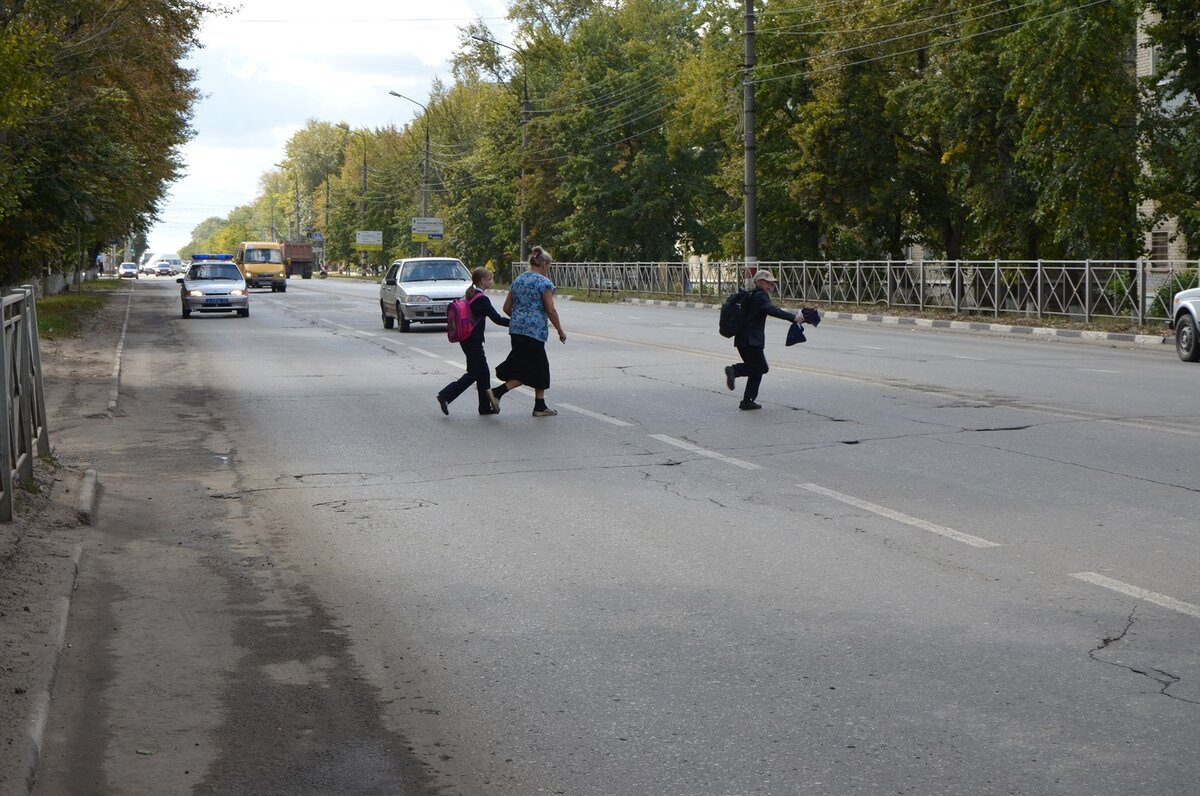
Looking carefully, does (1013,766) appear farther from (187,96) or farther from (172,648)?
(187,96)

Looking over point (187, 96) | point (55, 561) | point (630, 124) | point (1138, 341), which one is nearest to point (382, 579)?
point (55, 561)

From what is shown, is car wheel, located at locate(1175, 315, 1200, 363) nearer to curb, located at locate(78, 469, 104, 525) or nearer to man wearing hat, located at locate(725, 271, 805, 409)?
man wearing hat, located at locate(725, 271, 805, 409)

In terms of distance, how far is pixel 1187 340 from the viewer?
20734 millimetres

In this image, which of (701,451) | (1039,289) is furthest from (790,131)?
(701,451)

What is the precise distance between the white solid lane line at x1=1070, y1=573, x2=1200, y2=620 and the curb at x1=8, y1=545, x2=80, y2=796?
174 inches

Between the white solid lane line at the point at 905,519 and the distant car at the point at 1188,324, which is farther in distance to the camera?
the distant car at the point at 1188,324

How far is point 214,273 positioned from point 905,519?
33996 millimetres

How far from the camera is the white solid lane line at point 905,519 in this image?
738 centimetres

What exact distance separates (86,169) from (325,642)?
25.4m

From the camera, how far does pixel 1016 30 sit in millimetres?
31766

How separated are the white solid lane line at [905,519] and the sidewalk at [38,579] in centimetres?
444

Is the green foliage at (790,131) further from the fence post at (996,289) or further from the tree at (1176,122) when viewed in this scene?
the fence post at (996,289)

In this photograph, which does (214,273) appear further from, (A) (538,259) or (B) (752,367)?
(B) (752,367)

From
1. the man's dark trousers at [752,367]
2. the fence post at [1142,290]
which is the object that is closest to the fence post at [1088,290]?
the fence post at [1142,290]
